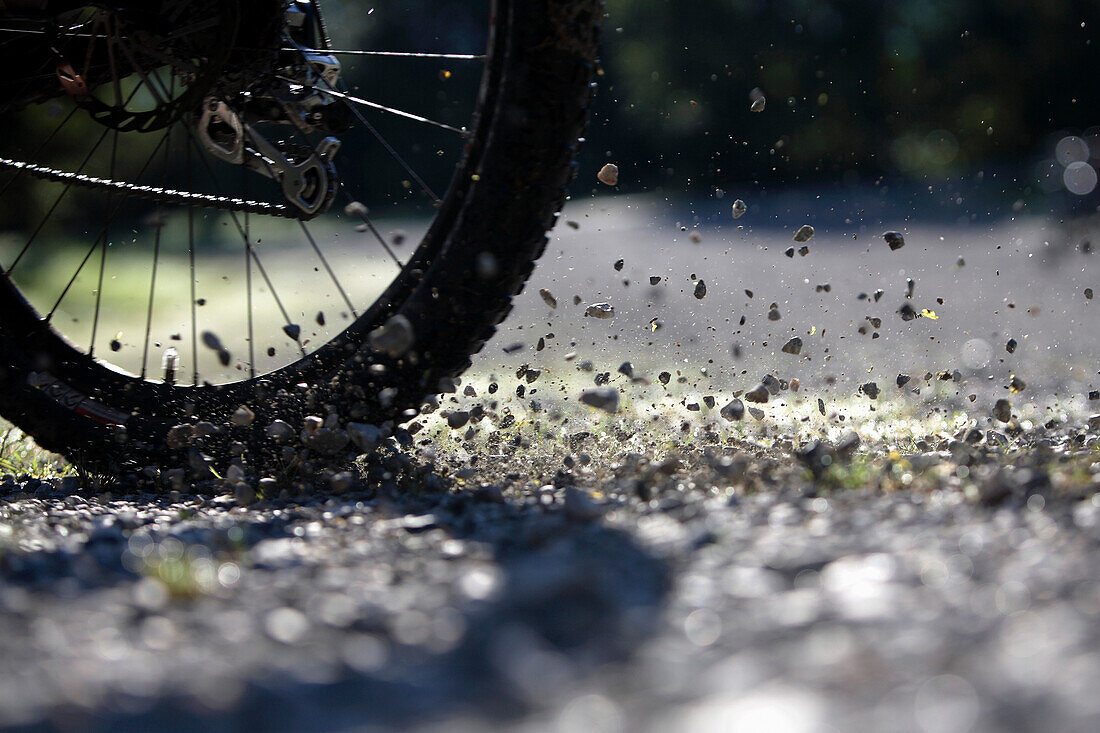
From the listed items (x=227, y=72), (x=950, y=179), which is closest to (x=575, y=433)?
(x=227, y=72)

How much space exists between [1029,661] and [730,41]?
1451cm

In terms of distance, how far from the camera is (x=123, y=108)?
2340 mm

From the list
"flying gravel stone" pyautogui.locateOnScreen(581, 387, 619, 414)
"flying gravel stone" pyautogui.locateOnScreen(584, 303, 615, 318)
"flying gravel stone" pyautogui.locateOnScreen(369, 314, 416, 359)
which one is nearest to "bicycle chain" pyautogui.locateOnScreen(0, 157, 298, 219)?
"flying gravel stone" pyautogui.locateOnScreen(369, 314, 416, 359)

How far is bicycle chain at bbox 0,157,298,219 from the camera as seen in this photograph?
7.73 ft

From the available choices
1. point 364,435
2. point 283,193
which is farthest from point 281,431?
point 283,193

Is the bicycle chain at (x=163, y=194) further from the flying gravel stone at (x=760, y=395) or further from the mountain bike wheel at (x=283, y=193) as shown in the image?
the flying gravel stone at (x=760, y=395)

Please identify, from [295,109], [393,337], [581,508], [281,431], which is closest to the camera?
[581,508]

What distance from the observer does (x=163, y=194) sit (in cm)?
245

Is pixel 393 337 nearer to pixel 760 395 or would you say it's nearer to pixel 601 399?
pixel 601 399

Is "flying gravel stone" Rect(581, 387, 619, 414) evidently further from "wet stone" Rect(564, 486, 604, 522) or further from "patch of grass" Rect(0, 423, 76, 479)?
"patch of grass" Rect(0, 423, 76, 479)

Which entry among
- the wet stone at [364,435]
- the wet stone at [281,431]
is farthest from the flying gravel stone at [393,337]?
the wet stone at [281,431]

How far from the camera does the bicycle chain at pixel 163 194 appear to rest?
2355mm

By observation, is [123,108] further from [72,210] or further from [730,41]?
[730,41]

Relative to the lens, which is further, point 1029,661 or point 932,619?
point 932,619
